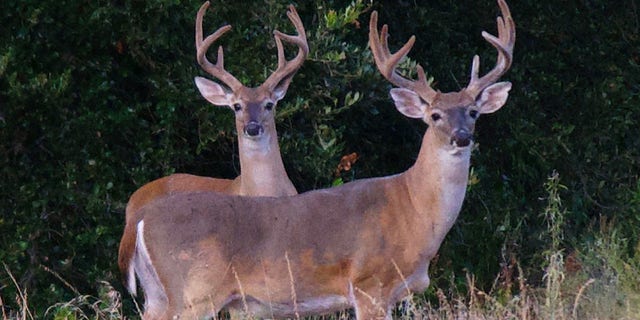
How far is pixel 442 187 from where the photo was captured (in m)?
6.79

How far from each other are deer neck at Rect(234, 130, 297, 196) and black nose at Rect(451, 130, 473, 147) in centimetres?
198

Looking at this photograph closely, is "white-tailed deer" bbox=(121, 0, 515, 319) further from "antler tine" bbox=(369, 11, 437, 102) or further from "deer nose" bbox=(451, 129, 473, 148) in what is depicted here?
"antler tine" bbox=(369, 11, 437, 102)

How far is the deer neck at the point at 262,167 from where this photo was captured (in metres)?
8.55

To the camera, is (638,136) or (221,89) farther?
(638,136)

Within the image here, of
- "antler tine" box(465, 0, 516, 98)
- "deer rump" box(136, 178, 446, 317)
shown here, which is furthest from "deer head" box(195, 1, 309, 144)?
"deer rump" box(136, 178, 446, 317)

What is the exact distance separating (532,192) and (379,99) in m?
1.70

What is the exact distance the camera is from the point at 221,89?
8594 mm

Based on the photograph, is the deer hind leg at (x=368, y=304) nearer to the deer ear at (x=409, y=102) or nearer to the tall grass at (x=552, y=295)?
the tall grass at (x=552, y=295)

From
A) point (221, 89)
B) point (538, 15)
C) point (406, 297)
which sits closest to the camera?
point (406, 297)

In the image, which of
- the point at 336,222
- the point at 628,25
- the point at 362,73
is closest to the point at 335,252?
the point at 336,222

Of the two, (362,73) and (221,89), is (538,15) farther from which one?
(221,89)

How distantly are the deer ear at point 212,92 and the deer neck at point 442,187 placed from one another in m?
2.10

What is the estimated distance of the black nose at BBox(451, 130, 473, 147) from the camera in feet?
21.9

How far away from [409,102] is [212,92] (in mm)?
1788
